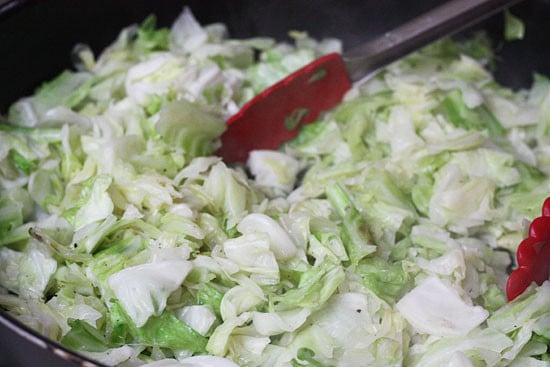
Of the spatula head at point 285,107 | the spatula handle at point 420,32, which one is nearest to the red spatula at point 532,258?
the spatula handle at point 420,32

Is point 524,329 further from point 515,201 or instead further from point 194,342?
point 194,342

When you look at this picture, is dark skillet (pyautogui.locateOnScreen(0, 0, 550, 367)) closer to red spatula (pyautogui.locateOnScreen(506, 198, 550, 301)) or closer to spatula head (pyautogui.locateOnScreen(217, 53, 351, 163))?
spatula head (pyautogui.locateOnScreen(217, 53, 351, 163))

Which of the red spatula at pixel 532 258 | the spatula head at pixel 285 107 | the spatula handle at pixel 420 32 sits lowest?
the red spatula at pixel 532 258

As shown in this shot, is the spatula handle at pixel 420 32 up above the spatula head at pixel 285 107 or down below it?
above

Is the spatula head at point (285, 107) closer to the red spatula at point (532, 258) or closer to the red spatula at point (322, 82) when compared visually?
the red spatula at point (322, 82)

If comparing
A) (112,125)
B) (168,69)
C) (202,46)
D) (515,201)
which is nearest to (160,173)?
(112,125)

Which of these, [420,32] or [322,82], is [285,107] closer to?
[322,82]

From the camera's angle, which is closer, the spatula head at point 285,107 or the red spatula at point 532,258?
the red spatula at point 532,258

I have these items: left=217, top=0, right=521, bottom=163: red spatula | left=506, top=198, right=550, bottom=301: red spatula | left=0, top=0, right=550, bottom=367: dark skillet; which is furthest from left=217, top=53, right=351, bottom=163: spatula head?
left=506, top=198, right=550, bottom=301: red spatula

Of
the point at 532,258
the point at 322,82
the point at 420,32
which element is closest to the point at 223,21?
the point at 322,82
